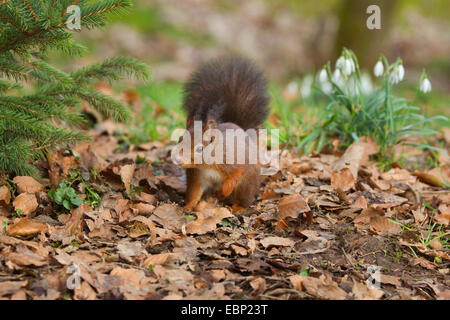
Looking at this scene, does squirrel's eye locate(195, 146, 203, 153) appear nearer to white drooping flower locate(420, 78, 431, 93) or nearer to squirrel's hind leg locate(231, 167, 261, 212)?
squirrel's hind leg locate(231, 167, 261, 212)

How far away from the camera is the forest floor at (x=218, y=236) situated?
2.19m

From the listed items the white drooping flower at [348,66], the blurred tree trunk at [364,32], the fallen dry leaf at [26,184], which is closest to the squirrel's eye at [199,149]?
the fallen dry leaf at [26,184]

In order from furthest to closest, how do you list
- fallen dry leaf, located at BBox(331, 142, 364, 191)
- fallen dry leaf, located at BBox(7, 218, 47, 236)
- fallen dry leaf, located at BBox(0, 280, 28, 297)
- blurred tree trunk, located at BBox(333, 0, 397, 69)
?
blurred tree trunk, located at BBox(333, 0, 397, 69), fallen dry leaf, located at BBox(331, 142, 364, 191), fallen dry leaf, located at BBox(7, 218, 47, 236), fallen dry leaf, located at BBox(0, 280, 28, 297)

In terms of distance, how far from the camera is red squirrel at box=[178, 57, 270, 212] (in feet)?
9.95

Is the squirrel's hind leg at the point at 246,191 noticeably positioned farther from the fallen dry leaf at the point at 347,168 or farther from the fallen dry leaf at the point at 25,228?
the fallen dry leaf at the point at 25,228

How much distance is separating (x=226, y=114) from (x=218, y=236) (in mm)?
1009

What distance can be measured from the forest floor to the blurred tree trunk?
4.33 metres

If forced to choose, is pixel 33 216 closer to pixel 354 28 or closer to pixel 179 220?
pixel 179 220

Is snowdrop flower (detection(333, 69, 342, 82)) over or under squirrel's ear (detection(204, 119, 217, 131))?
over

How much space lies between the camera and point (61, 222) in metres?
2.66

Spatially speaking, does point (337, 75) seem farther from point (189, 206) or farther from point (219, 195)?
point (189, 206)

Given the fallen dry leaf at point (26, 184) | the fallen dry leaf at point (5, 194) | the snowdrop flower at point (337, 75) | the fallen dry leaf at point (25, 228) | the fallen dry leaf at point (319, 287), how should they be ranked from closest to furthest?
the fallen dry leaf at point (319, 287)
the fallen dry leaf at point (25, 228)
the fallen dry leaf at point (5, 194)
the fallen dry leaf at point (26, 184)
the snowdrop flower at point (337, 75)

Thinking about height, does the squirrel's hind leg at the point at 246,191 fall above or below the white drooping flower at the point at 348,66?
below

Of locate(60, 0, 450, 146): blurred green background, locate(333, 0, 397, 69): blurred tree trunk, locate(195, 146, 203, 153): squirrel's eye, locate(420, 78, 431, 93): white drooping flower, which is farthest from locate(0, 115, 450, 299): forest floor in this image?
locate(333, 0, 397, 69): blurred tree trunk
